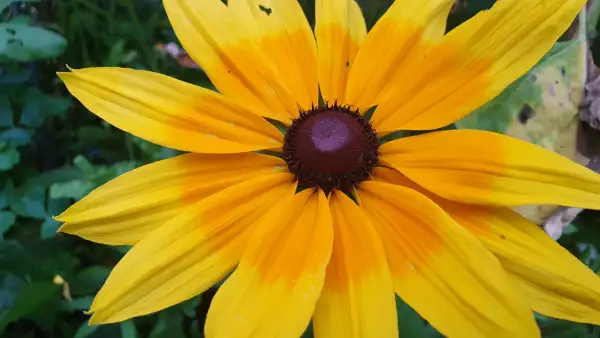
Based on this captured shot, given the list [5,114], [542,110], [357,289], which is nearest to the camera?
[357,289]

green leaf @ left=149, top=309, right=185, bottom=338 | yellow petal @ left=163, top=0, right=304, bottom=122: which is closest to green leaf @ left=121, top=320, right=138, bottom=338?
green leaf @ left=149, top=309, right=185, bottom=338

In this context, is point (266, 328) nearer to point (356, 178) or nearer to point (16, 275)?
point (356, 178)

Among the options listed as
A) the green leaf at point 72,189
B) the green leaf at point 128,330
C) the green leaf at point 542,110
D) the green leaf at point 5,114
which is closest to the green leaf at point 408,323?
the green leaf at point 542,110

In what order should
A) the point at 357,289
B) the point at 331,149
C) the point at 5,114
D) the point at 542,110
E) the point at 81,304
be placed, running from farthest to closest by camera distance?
the point at 5,114
the point at 81,304
the point at 542,110
the point at 331,149
the point at 357,289

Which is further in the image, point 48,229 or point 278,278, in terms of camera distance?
point 48,229

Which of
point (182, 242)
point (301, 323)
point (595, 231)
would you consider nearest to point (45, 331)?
point (182, 242)

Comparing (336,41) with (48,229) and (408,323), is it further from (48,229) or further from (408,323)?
(48,229)

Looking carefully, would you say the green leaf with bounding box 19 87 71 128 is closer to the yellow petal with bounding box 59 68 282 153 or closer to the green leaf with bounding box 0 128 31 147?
the green leaf with bounding box 0 128 31 147

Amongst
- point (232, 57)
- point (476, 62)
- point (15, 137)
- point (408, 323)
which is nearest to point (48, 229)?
point (15, 137)

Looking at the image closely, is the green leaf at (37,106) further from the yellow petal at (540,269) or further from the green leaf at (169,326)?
the yellow petal at (540,269)
